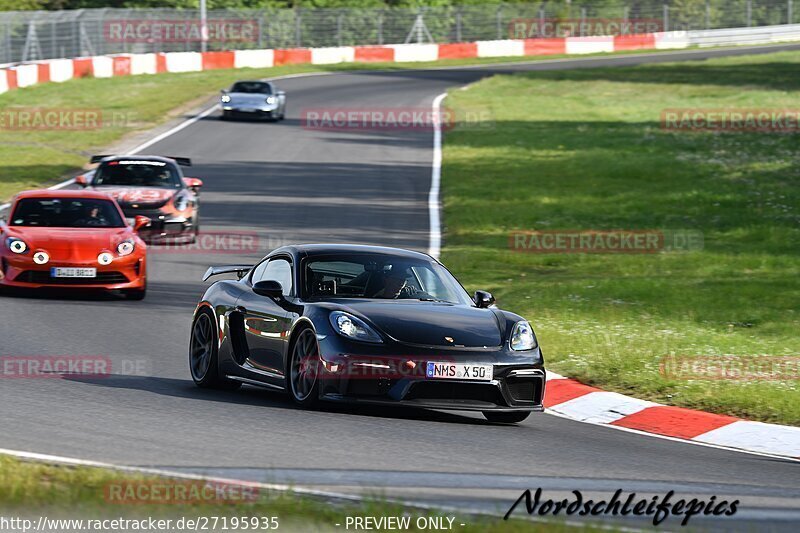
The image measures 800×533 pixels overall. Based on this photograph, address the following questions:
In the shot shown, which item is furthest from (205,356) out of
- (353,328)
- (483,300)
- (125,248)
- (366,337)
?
(125,248)

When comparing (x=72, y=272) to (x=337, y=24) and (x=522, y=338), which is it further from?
(x=337, y=24)

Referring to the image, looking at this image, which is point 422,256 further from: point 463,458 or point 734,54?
point 734,54

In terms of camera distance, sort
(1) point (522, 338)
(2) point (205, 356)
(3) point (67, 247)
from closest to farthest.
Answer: (1) point (522, 338)
(2) point (205, 356)
(3) point (67, 247)

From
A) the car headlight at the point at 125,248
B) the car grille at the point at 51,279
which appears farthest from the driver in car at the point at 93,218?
the car grille at the point at 51,279

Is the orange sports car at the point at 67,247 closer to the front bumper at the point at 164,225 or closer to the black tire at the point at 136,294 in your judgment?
the black tire at the point at 136,294

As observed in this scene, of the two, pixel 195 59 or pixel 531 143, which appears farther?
pixel 195 59

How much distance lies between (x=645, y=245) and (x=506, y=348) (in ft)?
43.3

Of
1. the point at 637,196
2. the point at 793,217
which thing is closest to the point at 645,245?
the point at 793,217

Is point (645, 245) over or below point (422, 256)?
below

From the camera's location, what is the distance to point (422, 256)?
12.1m

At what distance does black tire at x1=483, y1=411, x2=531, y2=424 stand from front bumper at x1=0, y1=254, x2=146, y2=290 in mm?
7865

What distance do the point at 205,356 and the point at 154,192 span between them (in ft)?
37.5

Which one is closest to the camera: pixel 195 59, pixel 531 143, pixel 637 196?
pixel 637 196

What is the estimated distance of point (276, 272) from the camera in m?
12.0
